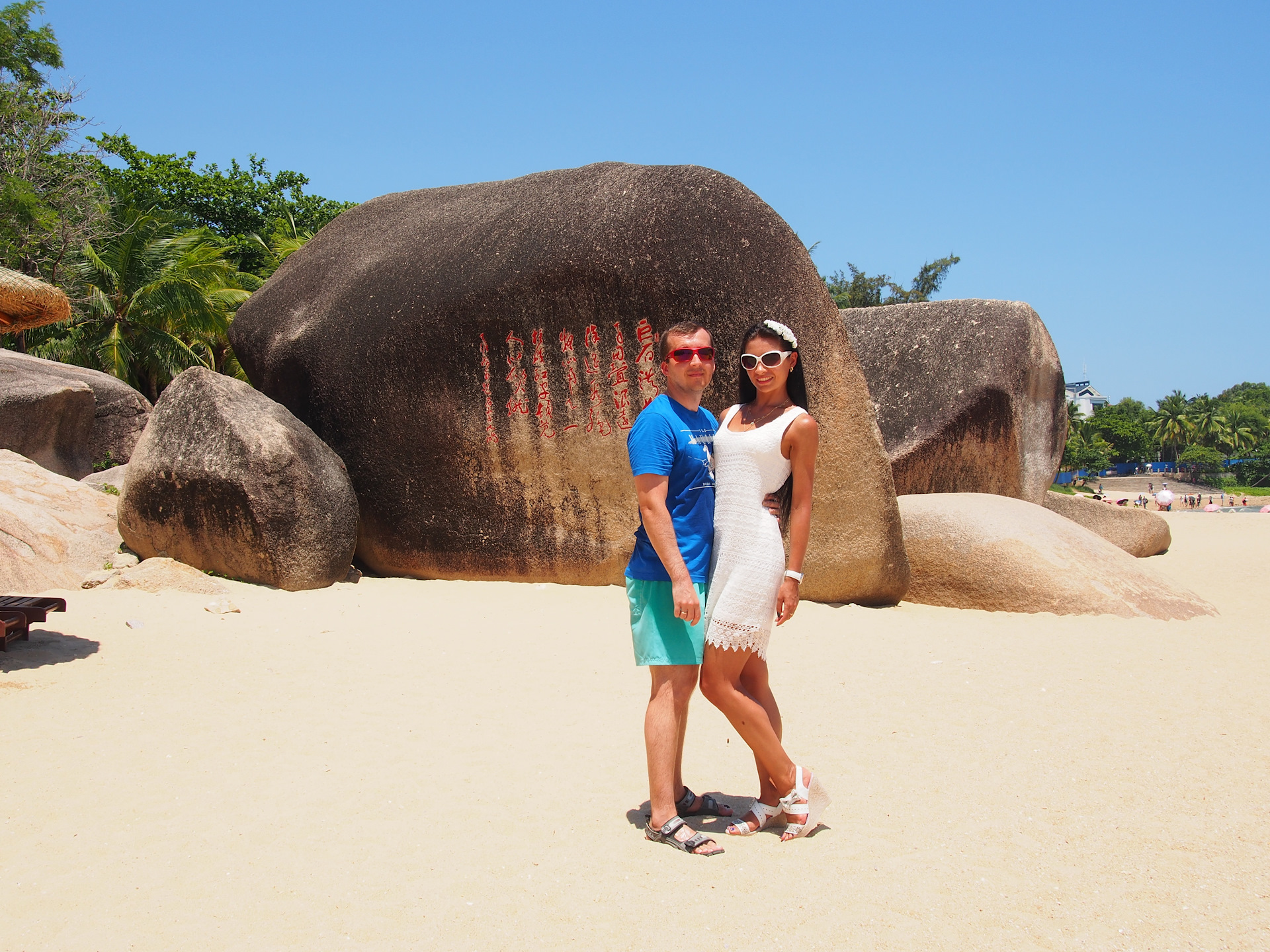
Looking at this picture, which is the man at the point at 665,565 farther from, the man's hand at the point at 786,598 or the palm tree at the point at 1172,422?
the palm tree at the point at 1172,422

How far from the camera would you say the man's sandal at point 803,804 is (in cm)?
242

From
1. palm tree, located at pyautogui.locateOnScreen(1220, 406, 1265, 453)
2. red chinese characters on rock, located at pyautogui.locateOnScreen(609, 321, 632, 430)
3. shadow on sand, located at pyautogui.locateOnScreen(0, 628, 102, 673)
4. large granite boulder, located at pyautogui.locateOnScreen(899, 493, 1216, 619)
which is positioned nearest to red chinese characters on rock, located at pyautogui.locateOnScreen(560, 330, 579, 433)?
red chinese characters on rock, located at pyautogui.locateOnScreen(609, 321, 632, 430)

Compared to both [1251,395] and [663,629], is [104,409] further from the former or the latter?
[1251,395]

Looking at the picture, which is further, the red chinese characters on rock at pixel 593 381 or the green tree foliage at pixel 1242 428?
the green tree foliage at pixel 1242 428

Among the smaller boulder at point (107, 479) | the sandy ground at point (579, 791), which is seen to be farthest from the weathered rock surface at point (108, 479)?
the sandy ground at point (579, 791)

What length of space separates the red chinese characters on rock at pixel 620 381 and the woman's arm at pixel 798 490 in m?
3.50

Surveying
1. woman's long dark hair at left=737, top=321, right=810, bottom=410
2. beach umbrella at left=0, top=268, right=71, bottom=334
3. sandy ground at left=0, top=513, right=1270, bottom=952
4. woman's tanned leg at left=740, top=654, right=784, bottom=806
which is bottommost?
sandy ground at left=0, top=513, right=1270, bottom=952

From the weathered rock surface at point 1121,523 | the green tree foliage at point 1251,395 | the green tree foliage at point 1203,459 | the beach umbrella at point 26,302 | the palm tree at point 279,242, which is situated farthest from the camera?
the green tree foliage at point 1251,395

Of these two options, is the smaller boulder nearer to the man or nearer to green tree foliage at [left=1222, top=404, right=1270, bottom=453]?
the man

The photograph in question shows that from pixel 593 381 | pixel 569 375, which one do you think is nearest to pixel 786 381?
pixel 593 381

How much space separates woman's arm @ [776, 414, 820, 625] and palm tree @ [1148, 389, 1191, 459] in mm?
45599

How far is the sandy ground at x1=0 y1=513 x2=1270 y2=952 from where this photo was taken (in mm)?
2029

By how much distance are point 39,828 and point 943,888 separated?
2368mm

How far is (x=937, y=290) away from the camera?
981 inches
